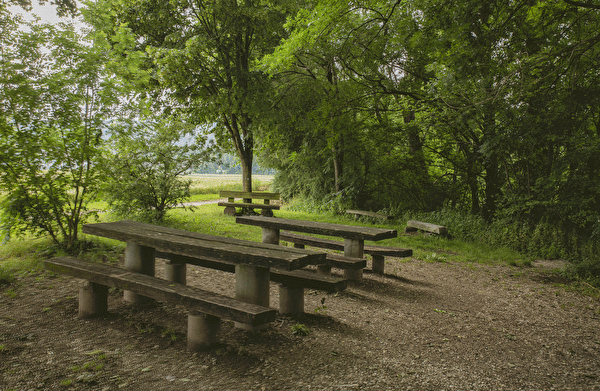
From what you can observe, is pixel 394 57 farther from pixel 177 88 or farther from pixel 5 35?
pixel 5 35

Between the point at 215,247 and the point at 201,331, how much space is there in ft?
2.18

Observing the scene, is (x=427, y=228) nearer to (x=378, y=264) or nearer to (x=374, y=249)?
(x=378, y=264)

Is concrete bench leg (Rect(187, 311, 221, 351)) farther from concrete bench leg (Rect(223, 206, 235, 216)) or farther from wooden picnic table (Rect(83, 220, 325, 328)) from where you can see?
concrete bench leg (Rect(223, 206, 235, 216))

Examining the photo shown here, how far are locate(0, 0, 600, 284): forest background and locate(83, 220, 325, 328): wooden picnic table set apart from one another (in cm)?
278

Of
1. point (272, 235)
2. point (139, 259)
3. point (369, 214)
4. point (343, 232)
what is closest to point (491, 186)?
point (369, 214)

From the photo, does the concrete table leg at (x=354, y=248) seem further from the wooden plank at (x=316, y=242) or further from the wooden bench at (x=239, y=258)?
the wooden bench at (x=239, y=258)

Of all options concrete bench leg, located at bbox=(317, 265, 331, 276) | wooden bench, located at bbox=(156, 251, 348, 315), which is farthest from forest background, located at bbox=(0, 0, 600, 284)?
concrete bench leg, located at bbox=(317, 265, 331, 276)

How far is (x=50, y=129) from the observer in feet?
17.8

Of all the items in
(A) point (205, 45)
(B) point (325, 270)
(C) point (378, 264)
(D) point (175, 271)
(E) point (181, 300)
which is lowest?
(C) point (378, 264)

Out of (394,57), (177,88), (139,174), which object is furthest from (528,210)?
(177,88)

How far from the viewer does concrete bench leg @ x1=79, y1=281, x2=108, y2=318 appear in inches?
139

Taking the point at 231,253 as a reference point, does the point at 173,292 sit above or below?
below

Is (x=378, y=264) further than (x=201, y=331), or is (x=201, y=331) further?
(x=378, y=264)

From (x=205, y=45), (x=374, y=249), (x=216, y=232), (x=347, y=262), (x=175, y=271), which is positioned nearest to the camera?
(x=175, y=271)
